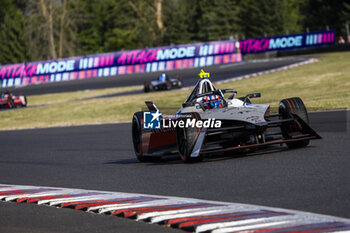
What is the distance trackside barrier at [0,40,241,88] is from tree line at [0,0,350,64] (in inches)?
825

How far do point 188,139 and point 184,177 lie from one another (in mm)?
1012

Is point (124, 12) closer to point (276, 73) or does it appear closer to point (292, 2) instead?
point (292, 2)

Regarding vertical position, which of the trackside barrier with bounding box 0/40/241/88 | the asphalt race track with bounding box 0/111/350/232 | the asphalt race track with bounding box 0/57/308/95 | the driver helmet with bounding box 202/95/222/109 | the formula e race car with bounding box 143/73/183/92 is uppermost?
the trackside barrier with bounding box 0/40/241/88

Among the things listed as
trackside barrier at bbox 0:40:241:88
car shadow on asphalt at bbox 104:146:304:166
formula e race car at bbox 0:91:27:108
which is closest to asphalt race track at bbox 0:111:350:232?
car shadow on asphalt at bbox 104:146:304:166

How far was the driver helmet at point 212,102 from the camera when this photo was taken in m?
10.4

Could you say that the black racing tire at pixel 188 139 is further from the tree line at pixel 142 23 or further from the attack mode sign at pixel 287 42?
the tree line at pixel 142 23

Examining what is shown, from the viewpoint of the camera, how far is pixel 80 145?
50.1 ft

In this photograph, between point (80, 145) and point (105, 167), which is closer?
point (105, 167)

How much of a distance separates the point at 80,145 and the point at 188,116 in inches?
246

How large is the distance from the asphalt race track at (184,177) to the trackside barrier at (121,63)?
28.8 metres

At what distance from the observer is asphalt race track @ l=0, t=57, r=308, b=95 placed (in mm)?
36531

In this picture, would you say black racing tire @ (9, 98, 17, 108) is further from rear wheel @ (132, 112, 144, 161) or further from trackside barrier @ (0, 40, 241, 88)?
A: rear wheel @ (132, 112, 144, 161)

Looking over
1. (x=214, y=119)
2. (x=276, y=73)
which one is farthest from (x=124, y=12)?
(x=214, y=119)

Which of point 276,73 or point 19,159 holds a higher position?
point 276,73
